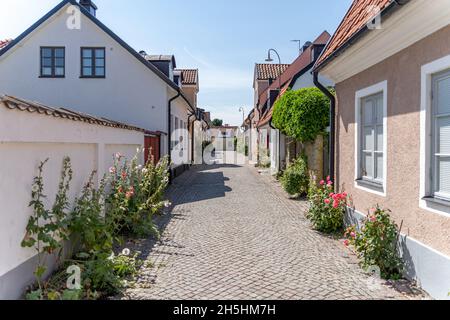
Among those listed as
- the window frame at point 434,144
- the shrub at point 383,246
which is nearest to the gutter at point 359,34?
the window frame at point 434,144

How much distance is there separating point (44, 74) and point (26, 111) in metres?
13.6

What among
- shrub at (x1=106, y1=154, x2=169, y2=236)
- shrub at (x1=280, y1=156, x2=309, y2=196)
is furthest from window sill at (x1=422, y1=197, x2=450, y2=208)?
shrub at (x1=280, y1=156, x2=309, y2=196)

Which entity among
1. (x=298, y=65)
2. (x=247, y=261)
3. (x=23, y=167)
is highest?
(x=298, y=65)

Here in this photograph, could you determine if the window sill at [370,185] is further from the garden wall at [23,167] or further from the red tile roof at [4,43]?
the red tile roof at [4,43]

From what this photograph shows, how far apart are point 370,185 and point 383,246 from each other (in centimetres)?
154

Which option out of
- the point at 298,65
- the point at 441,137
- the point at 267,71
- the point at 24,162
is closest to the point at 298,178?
the point at 441,137

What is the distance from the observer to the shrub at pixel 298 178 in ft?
39.2

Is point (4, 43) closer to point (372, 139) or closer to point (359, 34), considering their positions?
point (359, 34)

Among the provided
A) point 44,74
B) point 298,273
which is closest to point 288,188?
point 298,273

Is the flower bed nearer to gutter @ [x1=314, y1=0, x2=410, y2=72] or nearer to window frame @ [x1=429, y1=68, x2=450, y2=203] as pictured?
window frame @ [x1=429, y1=68, x2=450, y2=203]

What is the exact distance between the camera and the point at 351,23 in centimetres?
719

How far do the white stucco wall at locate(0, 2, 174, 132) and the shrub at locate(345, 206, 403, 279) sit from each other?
11802 mm

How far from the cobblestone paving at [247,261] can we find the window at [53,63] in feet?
31.4

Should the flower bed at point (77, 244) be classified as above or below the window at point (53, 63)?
below
